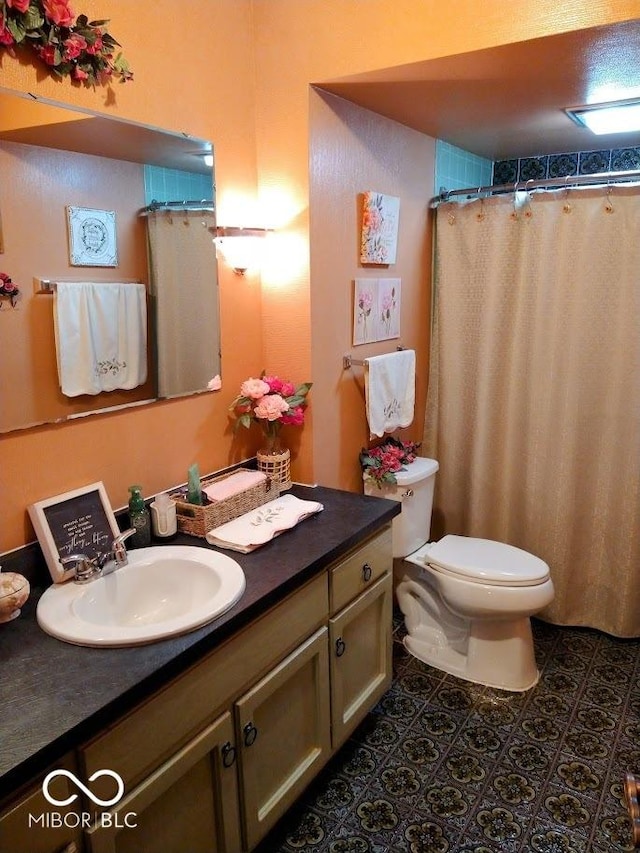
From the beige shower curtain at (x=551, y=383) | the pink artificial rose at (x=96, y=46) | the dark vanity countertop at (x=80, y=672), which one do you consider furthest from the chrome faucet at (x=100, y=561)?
the beige shower curtain at (x=551, y=383)

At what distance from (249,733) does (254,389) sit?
40.7 inches

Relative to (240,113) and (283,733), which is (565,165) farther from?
(283,733)

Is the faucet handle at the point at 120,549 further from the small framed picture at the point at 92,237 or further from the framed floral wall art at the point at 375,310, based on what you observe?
the framed floral wall art at the point at 375,310

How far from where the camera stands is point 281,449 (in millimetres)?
2215

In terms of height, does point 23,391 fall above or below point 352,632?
above

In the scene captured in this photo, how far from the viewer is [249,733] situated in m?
1.50

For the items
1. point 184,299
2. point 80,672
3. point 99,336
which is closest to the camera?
point 80,672

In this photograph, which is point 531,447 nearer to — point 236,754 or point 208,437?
point 208,437

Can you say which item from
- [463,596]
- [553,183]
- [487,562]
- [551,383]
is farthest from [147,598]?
[553,183]

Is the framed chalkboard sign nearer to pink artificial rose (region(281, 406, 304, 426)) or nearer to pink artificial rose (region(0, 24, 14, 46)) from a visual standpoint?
pink artificial rose (region(281, 406, 304, 426))

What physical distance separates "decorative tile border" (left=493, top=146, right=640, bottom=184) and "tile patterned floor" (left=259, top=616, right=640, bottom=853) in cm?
226

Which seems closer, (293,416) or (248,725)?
(248,725)

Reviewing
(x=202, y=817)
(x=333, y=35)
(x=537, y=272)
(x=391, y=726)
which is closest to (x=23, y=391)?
(x=202, y=817)

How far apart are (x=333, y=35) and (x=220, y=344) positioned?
1006 mm
